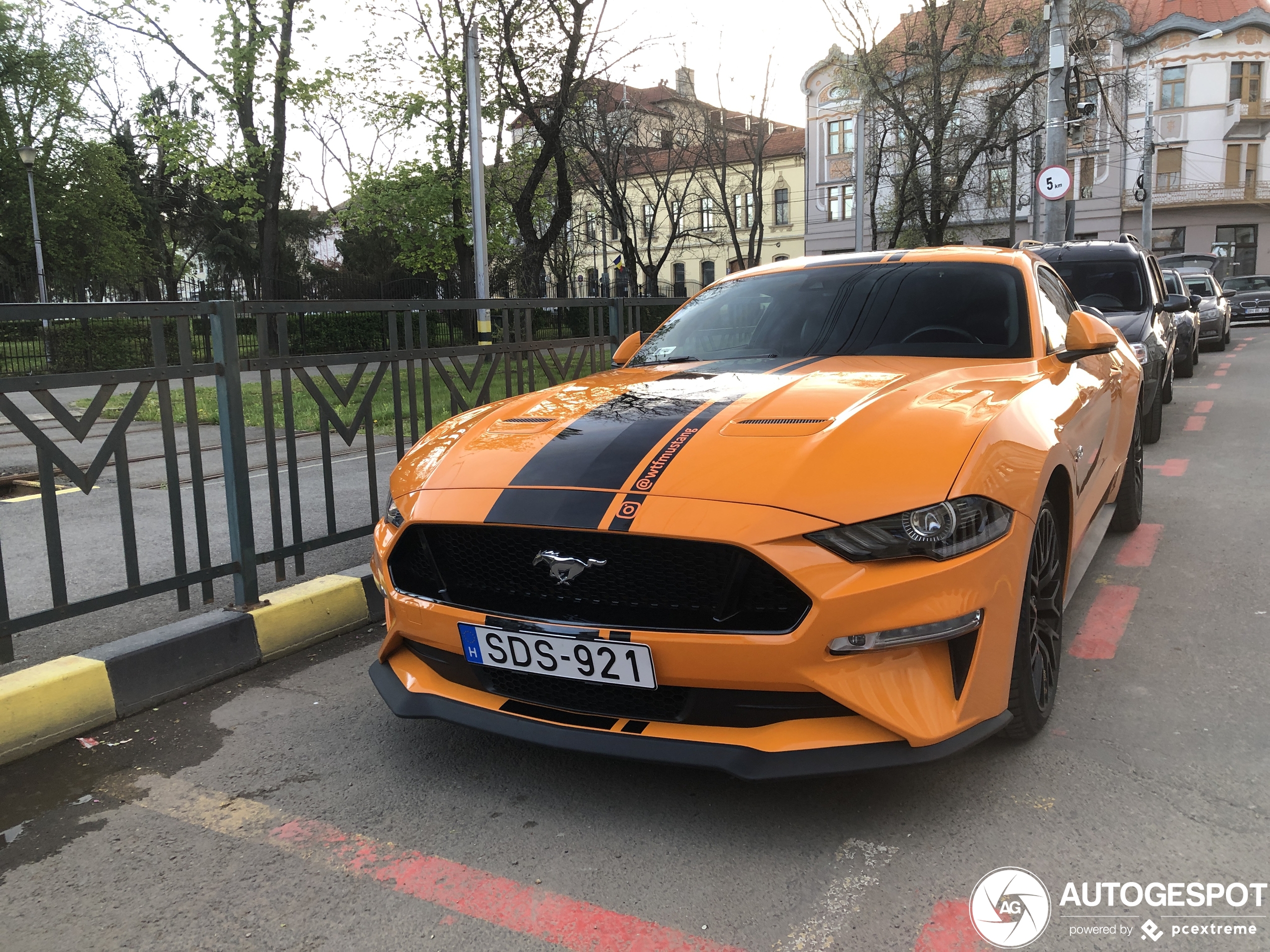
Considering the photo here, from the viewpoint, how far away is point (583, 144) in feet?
92.5

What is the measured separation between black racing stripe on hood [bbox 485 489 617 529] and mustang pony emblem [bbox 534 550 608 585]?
8 centimetres

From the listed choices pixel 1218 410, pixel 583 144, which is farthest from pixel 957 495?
pixel 583 144

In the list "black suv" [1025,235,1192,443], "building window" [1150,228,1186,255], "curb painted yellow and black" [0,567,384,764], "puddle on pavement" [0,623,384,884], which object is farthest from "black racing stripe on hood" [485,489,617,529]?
"building window" [1150,228,1186,255]

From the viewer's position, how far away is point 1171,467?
7.77 metres

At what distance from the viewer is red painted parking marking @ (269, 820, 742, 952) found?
2.17m

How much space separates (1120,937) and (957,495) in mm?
1013

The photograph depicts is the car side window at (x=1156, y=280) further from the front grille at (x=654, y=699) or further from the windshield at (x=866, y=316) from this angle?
the front grille at (x=654, y=699)

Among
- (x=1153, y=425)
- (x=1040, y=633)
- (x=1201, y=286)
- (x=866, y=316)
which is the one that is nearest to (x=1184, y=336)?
(x=1153, y=425)

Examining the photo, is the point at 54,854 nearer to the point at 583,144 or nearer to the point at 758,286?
the point at 758,286

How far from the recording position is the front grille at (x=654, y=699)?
2.43 metres

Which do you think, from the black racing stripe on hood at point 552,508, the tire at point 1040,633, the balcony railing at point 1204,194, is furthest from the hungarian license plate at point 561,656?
the balcony railing at point 1204,194

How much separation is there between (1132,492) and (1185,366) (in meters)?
11.5

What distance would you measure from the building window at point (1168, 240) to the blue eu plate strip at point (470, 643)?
171 feet

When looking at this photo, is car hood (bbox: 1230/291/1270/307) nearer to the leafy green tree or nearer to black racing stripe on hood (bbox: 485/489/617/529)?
black racing stripe on hood (bbox: 485/489/617/529)
